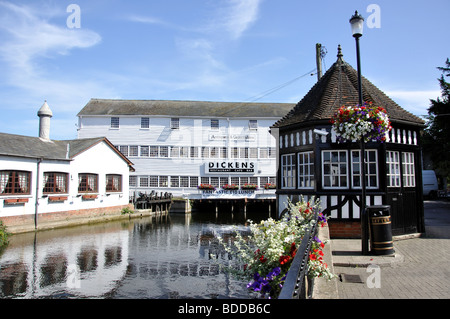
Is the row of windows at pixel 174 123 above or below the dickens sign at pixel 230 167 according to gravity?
above

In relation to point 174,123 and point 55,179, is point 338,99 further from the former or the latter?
point 174,123

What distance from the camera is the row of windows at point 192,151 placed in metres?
39.6

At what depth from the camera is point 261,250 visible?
5223 mm

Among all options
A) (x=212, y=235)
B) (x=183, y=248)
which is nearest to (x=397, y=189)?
(x=183, y=248)

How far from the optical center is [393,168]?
12.6 m

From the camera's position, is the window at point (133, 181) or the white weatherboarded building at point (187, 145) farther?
the white weatherboarded building at point (187, 145)

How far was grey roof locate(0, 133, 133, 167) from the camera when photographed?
20.8m

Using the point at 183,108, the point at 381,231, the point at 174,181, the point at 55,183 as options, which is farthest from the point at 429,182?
the point at 55,183

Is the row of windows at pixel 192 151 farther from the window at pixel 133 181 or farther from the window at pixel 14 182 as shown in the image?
the window at pixel 14 182

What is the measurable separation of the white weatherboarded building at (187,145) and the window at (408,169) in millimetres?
25345

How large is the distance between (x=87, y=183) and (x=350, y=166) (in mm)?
20923

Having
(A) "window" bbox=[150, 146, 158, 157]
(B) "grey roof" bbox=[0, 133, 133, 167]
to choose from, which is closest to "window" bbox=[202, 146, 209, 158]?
(A) "window" bbox=[150, 146, 158, 157]

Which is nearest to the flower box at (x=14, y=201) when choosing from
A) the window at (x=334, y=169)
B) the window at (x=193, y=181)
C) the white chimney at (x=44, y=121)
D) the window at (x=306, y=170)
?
the white chimney at (x=44, y=121)
